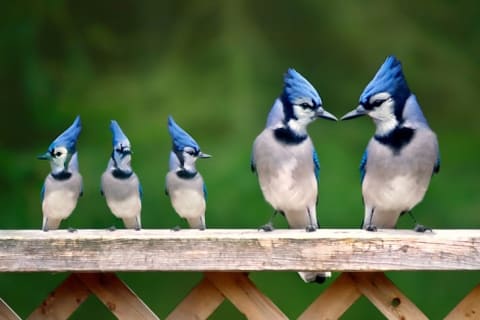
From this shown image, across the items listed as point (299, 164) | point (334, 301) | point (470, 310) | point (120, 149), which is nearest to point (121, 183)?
point (120, 149)

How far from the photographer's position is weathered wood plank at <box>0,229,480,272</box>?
2.19 meters

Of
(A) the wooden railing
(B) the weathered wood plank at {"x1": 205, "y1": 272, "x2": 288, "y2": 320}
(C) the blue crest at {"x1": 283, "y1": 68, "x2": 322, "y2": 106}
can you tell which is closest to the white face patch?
(C) the blue crest at {"x1": 283, "y1": 68, "x2": 322, "y2": 106}

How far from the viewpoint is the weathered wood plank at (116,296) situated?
7.63 feet

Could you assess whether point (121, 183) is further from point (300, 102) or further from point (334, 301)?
point (334, 301)

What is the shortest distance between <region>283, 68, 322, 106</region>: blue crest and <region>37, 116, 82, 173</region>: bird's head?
0.50m

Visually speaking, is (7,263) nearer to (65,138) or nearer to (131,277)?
(65,138)

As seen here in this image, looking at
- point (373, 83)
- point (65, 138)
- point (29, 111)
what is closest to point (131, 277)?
point (29, 111)

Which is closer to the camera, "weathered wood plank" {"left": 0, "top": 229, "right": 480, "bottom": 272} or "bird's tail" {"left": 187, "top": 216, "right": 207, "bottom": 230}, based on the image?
"weathered wood plank" {"left": 0, "top": 229, "right": 480, "bottom": 272}

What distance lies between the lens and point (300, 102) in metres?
2.37

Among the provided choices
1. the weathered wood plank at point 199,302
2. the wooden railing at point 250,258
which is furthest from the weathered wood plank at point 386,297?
the weathered wood plank at point 199,302

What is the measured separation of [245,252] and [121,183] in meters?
0.43

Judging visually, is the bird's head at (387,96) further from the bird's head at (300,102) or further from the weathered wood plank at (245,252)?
the weathered wood plank at (245,252)

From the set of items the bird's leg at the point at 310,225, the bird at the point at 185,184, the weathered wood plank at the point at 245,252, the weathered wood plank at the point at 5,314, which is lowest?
the weathered wood plank at the point at 5,314

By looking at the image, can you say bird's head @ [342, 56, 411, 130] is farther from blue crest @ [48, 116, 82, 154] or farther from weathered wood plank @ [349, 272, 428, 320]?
blue crest @ [48, 116, 82, 154]
